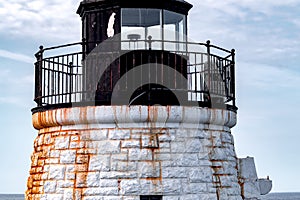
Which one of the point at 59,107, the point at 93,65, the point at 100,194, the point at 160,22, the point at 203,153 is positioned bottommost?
the point at 100,194

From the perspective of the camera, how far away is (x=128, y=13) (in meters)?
11.4

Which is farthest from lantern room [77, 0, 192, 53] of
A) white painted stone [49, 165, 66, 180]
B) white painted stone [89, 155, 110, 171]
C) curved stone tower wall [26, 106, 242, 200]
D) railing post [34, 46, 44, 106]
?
white painted stone [49, 165, 66, 180]

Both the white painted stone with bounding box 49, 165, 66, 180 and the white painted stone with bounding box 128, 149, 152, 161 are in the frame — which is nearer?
the white painted stone with bounding box 128, 149, 152, 161

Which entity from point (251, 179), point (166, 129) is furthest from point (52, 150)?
point (251, 179)

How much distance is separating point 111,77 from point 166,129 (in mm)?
1430

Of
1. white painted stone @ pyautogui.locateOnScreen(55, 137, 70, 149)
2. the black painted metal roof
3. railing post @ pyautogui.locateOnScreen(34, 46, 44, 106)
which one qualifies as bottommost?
white painted stone @ pyautogui.locateOnScreen(55, 137, 70, 149)

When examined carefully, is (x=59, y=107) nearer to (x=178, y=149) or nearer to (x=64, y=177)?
(x=64, y=177)

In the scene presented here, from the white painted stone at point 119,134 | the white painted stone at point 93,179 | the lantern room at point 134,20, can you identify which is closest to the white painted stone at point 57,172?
the white painted stone at point 93,179

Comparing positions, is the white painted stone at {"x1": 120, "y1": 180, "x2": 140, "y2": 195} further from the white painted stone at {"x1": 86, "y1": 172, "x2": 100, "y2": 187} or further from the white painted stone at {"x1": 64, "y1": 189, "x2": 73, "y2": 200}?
the white painted stone at {"x1": 64, "y1": 189, "x2": 73, "y2": 200}

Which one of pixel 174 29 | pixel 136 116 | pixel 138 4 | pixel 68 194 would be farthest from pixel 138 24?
pixel 68 194

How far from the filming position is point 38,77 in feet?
38.8

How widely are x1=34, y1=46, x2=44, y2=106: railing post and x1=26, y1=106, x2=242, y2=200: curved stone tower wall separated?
0.78m

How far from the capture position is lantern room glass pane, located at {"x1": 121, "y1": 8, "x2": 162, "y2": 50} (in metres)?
11.4

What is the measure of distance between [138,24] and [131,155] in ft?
8.84
